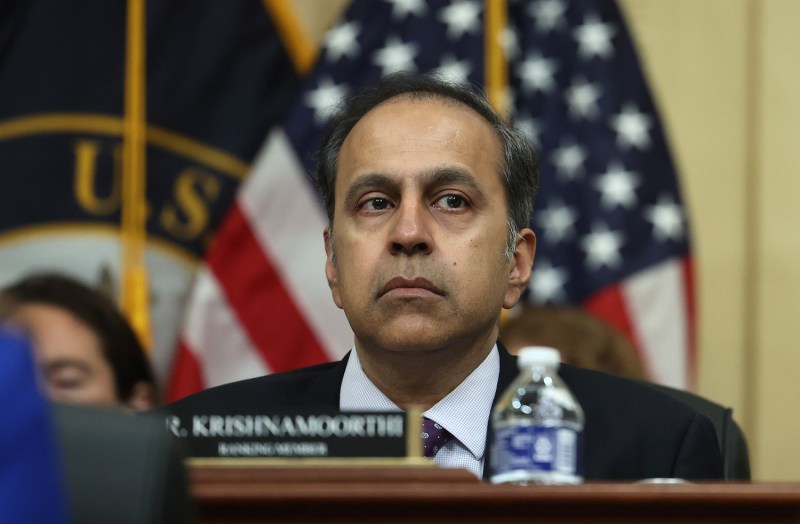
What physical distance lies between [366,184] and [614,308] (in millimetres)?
2253

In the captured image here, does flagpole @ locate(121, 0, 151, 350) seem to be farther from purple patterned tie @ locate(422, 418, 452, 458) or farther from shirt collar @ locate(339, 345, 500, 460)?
purple patterned tie @ locate(422, 418, 452, 458)

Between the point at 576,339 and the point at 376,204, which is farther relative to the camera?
the point at 576,339

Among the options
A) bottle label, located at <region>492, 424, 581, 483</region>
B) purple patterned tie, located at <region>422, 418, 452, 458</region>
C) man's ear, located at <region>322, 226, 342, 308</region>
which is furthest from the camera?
man's ear, located at <region>322, 226, 342, 308</region>

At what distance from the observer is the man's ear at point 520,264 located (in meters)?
3.18

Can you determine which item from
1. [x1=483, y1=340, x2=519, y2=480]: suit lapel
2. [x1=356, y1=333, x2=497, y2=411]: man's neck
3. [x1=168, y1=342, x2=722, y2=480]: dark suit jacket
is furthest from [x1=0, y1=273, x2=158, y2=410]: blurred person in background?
[x1=483, y1=340, x2=519, y2=480]: suit lapel

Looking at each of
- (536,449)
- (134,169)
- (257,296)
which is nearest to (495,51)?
(257,296)

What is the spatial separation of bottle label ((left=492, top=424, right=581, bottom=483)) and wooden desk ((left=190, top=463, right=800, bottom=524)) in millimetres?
148

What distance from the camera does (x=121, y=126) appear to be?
17.2 feet

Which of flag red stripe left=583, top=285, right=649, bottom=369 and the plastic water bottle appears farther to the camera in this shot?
flag red stripe left=583, top=285, right=649, bottom=369

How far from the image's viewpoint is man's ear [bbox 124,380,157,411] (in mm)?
3715

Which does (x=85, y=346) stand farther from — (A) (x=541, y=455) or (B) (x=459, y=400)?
(A) (x=541, y=455)

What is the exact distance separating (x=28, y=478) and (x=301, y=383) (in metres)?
1.78

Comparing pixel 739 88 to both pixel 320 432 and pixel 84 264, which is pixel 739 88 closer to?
pixel 84 264

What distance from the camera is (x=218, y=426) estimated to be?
215 cm
